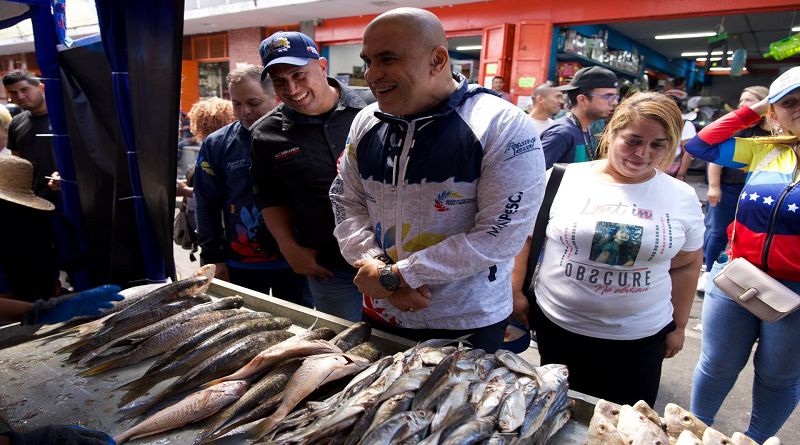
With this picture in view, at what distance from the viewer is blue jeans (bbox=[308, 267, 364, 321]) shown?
2822 mm

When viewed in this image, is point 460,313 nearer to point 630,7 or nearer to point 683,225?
point 683,225

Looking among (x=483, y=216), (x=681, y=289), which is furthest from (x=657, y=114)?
(x=483, y=216)

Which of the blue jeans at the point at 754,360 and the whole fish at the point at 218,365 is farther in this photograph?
the blue jeans at the point at 754,360

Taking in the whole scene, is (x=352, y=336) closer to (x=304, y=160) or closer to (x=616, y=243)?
(x=304, y=160)

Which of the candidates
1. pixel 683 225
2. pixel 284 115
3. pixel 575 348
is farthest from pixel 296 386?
pixel 683 225

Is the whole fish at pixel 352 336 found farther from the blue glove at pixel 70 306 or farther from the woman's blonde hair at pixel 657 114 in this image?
the woman's blonde hair at pixel 657 114

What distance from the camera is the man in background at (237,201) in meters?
3.16

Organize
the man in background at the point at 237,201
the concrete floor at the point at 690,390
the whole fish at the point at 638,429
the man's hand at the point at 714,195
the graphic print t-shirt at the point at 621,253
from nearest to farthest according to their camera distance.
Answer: the whole fish at the point at 638,429, the graphic print t-shirt at the point at 621,253, the man in background at the point at 237,201, the concrete floor at the point at 690,390, the man's hand at the point at 714,195

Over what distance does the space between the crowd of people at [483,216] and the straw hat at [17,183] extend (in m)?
0.39

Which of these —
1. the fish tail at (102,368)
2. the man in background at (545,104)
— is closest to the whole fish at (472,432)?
the fish tail at (102,368)

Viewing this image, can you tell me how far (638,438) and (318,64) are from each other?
2.42 meters

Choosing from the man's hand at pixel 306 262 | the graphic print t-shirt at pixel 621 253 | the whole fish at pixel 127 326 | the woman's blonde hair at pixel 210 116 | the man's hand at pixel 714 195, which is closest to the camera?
the whole fish at pixel 127 326

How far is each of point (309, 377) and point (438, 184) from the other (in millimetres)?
845

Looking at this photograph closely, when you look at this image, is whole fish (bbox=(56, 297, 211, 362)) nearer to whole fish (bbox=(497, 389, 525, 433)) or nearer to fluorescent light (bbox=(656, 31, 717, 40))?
whole fish (bbox=(497, 389, 525, 433))
